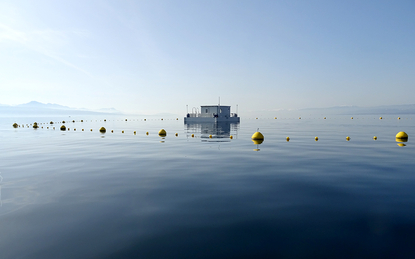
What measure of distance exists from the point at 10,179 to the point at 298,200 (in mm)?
14083

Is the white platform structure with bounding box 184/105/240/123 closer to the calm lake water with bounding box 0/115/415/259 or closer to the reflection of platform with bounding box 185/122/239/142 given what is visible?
the reflection of platform with bounding box 185/122/239/142

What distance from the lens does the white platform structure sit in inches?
3497

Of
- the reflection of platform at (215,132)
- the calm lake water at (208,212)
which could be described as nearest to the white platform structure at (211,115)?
the reflection of platform at (215,132)

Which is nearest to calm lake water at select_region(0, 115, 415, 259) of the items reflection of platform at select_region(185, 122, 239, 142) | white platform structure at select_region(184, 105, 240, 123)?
reflection of platform at select_region(185, 122, 239, 142)

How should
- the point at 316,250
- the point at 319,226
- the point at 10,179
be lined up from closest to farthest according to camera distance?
the point at 316,250 → the point at 319,226 → the point at 10,179

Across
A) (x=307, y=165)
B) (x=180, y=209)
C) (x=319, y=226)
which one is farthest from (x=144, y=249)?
(x=307, y=165)

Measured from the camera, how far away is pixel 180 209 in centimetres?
851

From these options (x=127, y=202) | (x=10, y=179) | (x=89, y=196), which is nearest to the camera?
(x=127, y=202)

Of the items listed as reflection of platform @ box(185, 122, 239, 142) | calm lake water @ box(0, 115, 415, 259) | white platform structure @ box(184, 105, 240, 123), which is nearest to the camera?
calm lake water @ box(0, 115, 415, 259)

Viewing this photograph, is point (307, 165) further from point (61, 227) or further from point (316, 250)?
point (61, 227)

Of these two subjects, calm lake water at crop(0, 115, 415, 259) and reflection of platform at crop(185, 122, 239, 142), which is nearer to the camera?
calm lake water at crop(0, 115, 415, 259)

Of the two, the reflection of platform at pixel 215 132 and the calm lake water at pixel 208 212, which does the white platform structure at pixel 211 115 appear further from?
the calm lake water at pixel 208 212

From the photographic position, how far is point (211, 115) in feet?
298

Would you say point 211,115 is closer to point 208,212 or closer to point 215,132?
point 215,132
